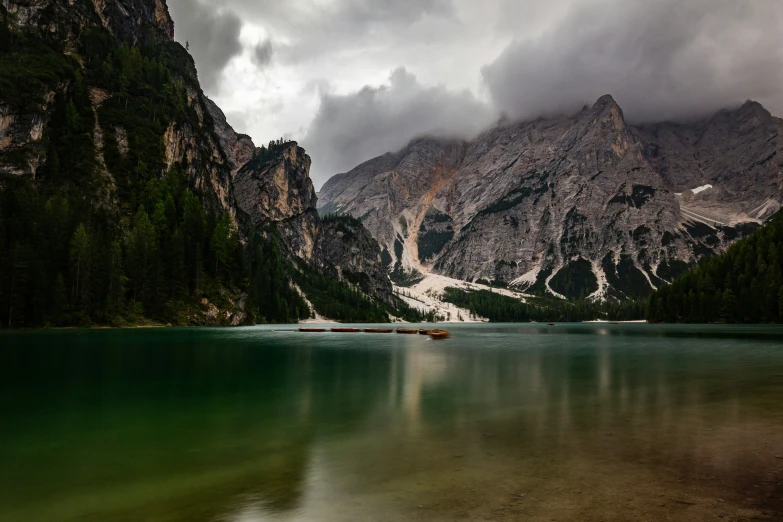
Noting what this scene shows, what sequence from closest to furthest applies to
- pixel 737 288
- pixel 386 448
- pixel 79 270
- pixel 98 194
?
pixel 386 448
pixel 79 270
pixel 98 194
pixel 737 288

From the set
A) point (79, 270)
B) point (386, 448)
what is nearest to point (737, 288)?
point (386, 448)

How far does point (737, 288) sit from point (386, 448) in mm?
191754

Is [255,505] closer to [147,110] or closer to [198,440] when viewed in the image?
[198,440]

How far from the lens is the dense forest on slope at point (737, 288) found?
148500 mm

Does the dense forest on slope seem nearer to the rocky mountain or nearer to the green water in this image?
the green water

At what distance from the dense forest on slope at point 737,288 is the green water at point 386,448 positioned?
15055cm

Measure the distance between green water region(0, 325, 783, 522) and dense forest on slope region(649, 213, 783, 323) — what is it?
151 metres

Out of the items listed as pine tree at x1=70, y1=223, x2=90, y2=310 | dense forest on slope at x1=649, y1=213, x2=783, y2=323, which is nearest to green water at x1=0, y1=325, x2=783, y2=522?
pine tree at x1=70, y1=223, x2=90, y2=310

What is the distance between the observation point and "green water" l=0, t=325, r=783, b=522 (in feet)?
34.6

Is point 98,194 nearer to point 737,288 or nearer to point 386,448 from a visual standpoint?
point 386,448

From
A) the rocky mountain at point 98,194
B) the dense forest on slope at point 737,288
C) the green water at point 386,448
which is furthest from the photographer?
the dense forest on slope at point 737,288

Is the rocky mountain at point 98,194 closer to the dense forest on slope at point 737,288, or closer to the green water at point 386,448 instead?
the green water at point 386,448

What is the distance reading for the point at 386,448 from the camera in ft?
52.2

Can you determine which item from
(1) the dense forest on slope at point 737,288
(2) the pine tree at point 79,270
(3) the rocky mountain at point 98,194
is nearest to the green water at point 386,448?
(2) the pine tree at point 79,270
